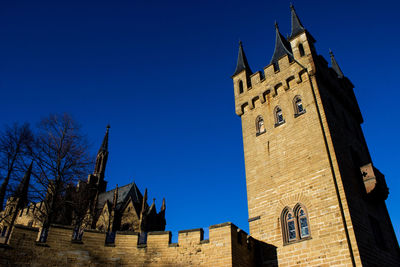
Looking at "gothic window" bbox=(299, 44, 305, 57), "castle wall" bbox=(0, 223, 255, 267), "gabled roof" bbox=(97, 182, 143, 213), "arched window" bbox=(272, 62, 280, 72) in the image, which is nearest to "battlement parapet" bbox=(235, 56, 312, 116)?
"arched window" bbox=(272, 62, 280, 72)

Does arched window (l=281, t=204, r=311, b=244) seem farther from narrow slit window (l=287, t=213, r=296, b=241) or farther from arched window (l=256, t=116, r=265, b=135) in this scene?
arched window (l=256, t=116, r=265, b=135)

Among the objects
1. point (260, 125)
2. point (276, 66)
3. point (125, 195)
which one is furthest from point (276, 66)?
point (125, 195)

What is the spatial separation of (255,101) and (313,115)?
4.26 metres

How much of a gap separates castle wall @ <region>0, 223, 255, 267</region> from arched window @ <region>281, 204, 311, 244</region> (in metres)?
2.16

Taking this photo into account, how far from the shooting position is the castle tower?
12.1 m

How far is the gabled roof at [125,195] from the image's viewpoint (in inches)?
1449

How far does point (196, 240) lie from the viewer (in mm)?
11633

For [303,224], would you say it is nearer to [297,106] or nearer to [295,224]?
[295,224]

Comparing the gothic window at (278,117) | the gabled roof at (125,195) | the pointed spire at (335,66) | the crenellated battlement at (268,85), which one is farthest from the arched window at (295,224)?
the gabled roof at (125,195)

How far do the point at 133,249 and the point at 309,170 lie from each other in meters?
8.06

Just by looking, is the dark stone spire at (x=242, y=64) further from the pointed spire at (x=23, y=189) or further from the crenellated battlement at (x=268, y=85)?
the pointed spire at (x=23, y=189)

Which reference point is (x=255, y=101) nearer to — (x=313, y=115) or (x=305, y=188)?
(x=313, y=115)

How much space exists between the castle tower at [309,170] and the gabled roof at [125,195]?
22635mm

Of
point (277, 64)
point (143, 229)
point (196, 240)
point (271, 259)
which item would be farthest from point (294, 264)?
point (143, 229)
